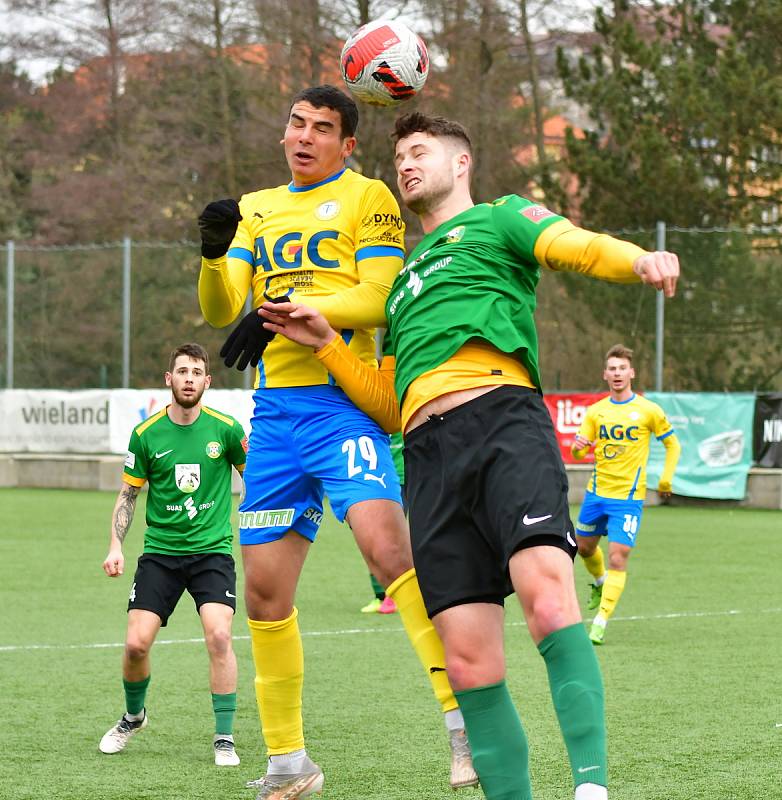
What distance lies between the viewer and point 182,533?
706 centimetres

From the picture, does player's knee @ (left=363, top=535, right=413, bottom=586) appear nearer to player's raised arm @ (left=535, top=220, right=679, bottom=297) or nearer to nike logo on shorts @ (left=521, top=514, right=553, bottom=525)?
nike logo on shorts @ (left=521, top=514, right=553, bottom=525)

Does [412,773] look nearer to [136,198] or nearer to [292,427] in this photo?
[292,427]

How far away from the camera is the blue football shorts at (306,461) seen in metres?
5.14

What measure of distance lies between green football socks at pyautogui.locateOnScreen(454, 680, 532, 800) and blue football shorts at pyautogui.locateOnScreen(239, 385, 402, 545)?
1.00 m

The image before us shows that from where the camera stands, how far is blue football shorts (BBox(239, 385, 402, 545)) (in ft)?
16.9

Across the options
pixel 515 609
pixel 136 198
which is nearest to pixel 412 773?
pixel 515 609

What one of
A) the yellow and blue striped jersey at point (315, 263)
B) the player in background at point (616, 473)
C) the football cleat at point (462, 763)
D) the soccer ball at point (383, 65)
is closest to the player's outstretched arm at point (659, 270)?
the yellow and blue striped jersey at point (315, 263)

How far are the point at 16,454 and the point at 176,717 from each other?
1655 cm

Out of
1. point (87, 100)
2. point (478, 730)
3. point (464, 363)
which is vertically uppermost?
point (87, 100)

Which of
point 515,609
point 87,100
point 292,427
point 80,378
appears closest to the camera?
point 292,427

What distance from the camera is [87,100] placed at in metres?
37.1

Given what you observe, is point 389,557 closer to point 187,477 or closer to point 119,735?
point 119,735

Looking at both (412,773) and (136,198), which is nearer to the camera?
(412,773)

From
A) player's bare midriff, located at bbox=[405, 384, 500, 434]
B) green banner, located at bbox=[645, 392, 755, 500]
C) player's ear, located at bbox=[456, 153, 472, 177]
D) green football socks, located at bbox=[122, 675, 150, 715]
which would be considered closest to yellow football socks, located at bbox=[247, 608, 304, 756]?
player's bare midriff, located at bbox=[405, 384, 500, 434]
